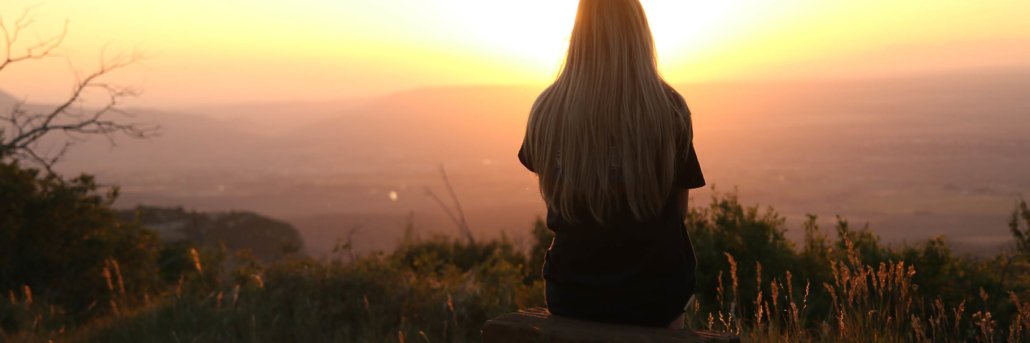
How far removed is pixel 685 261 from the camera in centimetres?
247

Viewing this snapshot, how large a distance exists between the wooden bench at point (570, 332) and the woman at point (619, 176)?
0.10 m

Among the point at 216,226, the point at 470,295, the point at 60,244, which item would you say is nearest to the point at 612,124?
the point at 470,295

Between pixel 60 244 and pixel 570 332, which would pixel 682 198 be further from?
pixel 60 244

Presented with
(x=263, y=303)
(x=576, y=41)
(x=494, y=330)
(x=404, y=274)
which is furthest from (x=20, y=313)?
(x=576, y=41)

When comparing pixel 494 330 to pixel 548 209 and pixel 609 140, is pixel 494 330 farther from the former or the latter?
pixel 609 140

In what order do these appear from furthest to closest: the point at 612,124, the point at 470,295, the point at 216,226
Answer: the point at 216,226
the point at 470,295
the point at 612,124

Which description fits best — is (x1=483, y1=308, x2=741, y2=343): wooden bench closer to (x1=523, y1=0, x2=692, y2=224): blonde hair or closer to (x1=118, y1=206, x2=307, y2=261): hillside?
(x1=523, y1=0, x2=692, y2=224): blonde hair

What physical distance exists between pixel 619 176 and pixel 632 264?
1.17 ft

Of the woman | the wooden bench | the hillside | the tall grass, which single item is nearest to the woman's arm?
the woman

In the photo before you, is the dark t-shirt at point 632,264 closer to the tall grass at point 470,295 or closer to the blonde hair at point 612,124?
the blonde hair at point 612,124

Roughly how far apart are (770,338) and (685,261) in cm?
131

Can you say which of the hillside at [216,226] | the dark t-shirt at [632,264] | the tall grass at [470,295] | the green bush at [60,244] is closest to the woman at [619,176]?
the dark t-shirt at [632,264]

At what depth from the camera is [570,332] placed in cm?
242

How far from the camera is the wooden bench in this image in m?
2.30
